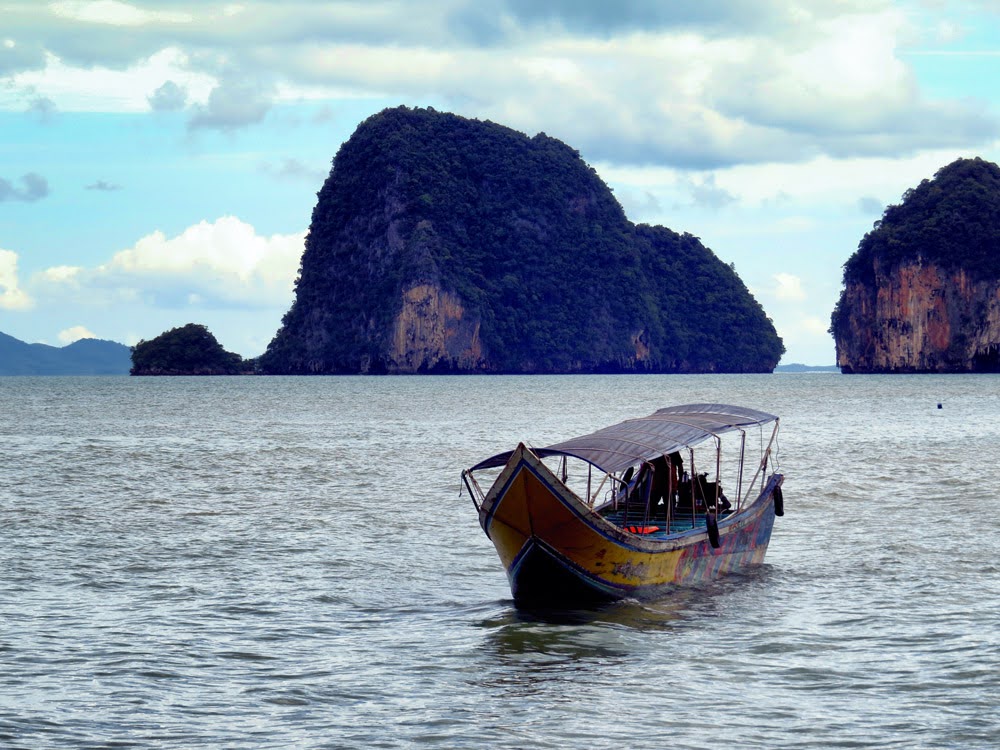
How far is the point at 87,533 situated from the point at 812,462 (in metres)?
20.3

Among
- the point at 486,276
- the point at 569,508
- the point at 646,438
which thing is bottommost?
the point at 569,508

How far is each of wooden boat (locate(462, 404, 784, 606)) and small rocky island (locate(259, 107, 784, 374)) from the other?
13675cm

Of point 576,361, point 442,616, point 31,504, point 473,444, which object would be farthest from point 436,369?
point 442,616

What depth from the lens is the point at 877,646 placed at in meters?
11.9

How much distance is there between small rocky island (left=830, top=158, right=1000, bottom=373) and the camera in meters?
123

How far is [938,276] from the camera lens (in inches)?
4887

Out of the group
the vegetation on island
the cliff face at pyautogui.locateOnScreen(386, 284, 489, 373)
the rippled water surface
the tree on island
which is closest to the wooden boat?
the rippled water surface

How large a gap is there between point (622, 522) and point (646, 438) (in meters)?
2.10

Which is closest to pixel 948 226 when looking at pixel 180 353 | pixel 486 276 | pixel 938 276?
pixel 938 276

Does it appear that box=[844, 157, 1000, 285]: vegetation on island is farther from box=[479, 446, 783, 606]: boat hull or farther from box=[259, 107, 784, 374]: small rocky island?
box=[479, 446, 783, 606]: boat hull

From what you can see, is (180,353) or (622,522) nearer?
(622,522)

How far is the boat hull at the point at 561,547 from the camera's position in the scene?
43.2 ft

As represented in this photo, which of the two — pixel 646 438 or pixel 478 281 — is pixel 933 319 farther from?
pixel 646 438

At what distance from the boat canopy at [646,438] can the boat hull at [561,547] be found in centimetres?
48
